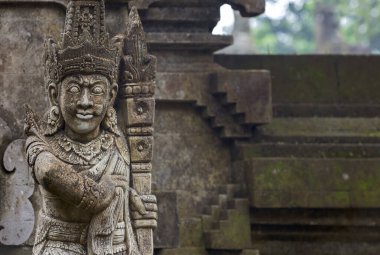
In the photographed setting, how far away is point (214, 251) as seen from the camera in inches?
518

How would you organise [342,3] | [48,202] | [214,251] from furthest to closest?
[342,3]
[214,251]
[48,202]

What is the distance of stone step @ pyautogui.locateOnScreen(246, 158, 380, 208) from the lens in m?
13.2

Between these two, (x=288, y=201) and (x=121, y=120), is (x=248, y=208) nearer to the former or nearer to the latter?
(x=288, y=201)

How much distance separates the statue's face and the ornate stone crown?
64mm

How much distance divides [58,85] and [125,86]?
1.82 feet

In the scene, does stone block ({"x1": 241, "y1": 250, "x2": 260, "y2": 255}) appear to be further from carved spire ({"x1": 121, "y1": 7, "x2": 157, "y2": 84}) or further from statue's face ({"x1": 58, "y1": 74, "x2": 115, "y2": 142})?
statue's face ({"x1": 58, "y1": 74, "x2": 115, "y2": 142})

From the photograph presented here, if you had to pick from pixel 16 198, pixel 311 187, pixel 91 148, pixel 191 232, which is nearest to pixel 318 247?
pixel 311 187

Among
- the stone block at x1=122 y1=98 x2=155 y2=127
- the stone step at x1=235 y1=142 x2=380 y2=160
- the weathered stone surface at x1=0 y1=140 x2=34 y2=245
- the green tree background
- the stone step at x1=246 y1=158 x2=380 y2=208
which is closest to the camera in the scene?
the stone block at x1=122 y1=98 x2=155 y2=127

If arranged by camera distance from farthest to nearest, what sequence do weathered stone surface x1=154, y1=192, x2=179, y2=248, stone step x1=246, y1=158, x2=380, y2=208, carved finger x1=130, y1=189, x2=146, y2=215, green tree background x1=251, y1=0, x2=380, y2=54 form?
green tree background x1=251, y1=0, x2=380, y2=54 → stone step x1=246, y1=158, x2=380, y2=208 → weathered stone surface x1=154, y1=192, x2=179, y2=248 → carved finger x1=130, y1=189, x2=146, y2=215

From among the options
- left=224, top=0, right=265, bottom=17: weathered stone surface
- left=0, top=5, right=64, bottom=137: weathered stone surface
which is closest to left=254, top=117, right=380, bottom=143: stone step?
left=224, top=0, right=265, bottom=17: weathered stone surface

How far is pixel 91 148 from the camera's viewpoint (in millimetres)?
10406

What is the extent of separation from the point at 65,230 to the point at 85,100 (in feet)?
3.02

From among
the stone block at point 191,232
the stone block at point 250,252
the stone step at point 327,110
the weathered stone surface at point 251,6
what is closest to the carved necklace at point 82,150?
the stone block at point 191,232

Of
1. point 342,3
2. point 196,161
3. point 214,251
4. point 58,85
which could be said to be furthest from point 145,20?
point 342,3
